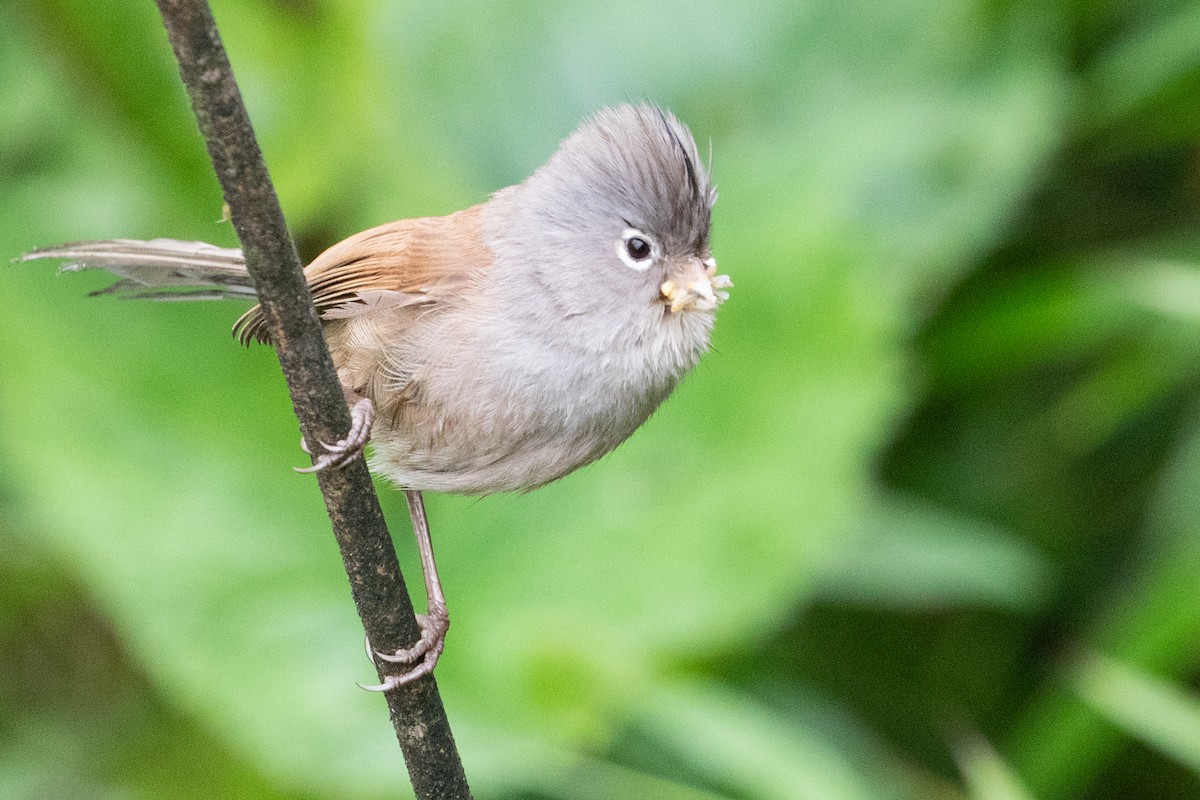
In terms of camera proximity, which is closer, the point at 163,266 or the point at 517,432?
the point at 163,266

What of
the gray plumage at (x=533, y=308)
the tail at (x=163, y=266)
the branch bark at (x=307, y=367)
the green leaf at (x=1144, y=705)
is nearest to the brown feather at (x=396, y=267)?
the gray plumage at (x=533, y=308)

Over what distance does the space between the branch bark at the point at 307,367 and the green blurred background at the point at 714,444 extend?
1.17 metres

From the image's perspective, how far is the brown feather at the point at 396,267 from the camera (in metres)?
2.47

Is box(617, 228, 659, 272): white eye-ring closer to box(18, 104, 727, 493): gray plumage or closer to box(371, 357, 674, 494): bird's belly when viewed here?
box(18, 104, 727, 493): gray plumage

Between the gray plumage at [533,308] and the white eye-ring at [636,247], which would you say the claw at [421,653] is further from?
the white eye-ring at [636,247]

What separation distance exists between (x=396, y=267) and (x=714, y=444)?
1307 millimetres

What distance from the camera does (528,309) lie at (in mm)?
2344

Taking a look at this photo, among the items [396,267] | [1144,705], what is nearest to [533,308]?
[396,267]

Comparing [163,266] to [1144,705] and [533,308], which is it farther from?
[1144,705]

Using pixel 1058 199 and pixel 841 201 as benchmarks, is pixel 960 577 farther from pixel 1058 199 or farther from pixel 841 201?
pixel 1058 199

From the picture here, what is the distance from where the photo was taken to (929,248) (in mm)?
4098

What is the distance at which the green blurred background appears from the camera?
3381mm

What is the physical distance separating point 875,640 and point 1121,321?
4.22 feet

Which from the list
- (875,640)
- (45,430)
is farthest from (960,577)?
(45,430)
